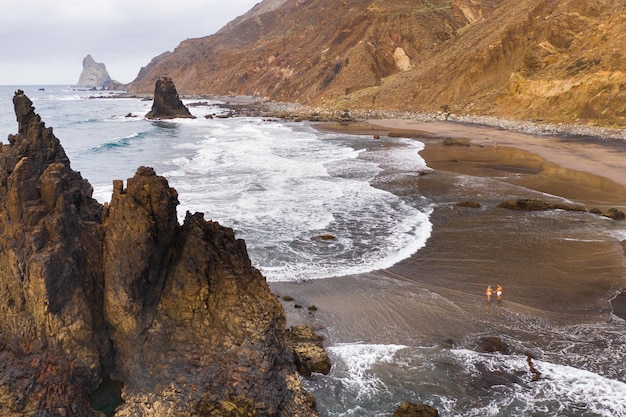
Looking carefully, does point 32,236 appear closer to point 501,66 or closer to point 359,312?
point 359,312

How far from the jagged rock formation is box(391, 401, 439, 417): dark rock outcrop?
5.65ft

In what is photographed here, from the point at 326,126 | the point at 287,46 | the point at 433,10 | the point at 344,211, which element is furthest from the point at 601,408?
the point at 287,46

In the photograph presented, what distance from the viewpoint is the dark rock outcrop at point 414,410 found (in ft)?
29.1

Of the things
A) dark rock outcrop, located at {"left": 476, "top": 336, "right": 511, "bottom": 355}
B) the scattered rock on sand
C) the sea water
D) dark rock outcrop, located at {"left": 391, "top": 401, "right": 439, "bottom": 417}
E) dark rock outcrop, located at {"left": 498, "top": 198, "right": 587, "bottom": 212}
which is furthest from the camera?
the scattered rock on sand

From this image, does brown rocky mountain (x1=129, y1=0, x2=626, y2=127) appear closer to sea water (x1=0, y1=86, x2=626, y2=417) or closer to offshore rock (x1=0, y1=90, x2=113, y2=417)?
sea water (x1=0, y1=86, x2=626, y2=417)

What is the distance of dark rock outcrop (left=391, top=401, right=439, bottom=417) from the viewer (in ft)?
29.1

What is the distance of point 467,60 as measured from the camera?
74750mm

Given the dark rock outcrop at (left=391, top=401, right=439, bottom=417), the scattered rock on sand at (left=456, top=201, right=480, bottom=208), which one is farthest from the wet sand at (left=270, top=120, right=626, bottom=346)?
the dark rock outcrop at (left=391, top=401, right=439, bottom=417)

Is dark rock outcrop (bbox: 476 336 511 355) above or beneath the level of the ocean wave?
beneath

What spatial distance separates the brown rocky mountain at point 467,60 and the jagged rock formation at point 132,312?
50.1 meters

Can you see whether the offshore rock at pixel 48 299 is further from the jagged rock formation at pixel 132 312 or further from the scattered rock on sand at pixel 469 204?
the scattered rock on sand at pixel 469 204

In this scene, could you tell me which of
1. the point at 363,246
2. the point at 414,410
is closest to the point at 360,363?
the point at 414,410

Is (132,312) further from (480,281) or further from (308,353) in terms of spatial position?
(480,281)

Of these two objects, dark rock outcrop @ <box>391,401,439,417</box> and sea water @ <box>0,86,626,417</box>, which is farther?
sea water @ <box>0,86,626,417</box>
